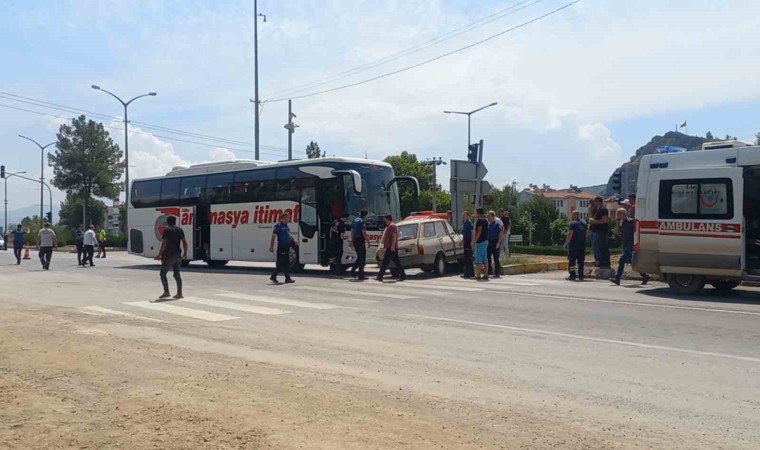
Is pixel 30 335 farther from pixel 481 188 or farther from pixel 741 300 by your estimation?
pixel 481 188

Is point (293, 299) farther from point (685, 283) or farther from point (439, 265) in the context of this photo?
point (685, 283)

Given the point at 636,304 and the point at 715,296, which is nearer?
the point at 636,304

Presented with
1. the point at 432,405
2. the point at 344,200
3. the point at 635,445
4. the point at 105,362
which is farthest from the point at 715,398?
the point at 344,200

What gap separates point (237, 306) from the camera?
1375 cm

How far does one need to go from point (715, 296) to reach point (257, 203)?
14494mm

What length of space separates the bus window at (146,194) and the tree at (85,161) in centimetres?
5109

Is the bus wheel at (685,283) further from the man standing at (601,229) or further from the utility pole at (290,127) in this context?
the utility pole at (290,127)

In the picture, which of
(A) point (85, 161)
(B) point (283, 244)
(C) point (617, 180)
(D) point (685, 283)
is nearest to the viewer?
(D) point (685, 283)

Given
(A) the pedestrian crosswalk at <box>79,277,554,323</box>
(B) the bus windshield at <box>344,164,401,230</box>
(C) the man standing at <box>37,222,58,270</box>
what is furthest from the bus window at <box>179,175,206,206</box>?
(A) the pedestrian crosswalk at <box>79,277,554,323</box>

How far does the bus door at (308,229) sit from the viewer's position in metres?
22.3

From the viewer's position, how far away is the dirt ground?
5344mm

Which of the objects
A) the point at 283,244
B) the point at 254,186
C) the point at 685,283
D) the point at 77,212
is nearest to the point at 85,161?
the point at 77,212

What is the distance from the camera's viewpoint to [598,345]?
9.26 m

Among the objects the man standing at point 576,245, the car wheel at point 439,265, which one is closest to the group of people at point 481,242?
the car wheel at point 439,265
